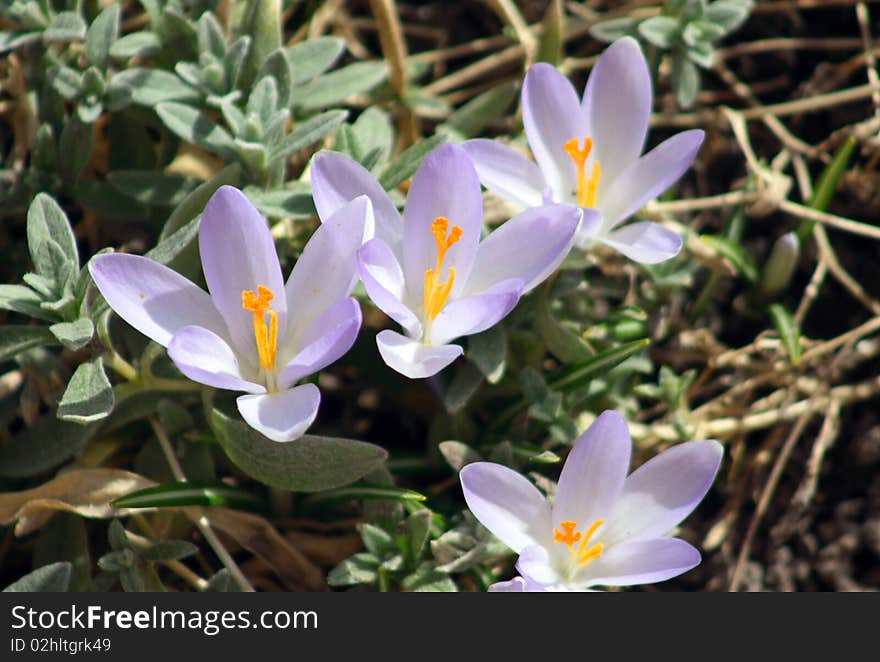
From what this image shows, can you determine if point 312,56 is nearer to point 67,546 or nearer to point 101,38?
point 101,38

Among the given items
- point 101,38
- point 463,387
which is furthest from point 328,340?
point 101,38

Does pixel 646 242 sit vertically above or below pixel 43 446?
above

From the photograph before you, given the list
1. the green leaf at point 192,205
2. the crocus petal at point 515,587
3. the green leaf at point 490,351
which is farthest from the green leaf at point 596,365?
the green leaf at point 192,205

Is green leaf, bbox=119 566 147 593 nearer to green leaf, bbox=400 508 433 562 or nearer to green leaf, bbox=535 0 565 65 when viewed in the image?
green leaf, bbox=400 508 433 562

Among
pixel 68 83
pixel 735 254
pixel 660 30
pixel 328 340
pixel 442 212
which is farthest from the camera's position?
pixel 735 254

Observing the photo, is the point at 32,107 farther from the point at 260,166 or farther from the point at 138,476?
the point at 138,476

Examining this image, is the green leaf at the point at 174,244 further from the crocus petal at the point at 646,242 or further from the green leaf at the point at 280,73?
the crocus petal at the point at 646,242

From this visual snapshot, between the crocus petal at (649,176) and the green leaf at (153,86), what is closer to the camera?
the crocus petal at (649,176)
